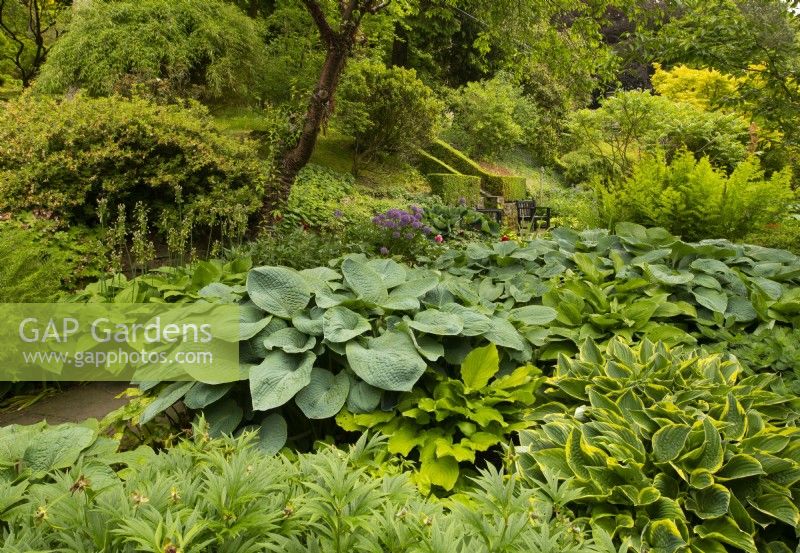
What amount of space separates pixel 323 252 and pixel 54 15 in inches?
485

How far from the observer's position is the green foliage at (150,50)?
6176mm

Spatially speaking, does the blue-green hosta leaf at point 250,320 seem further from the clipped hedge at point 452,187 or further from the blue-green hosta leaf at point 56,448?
the clipped hedge at point 452,187

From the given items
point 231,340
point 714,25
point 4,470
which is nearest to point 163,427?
point 231,340

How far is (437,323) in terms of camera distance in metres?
2.00

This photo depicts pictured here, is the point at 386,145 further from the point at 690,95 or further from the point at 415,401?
the point at 690,95

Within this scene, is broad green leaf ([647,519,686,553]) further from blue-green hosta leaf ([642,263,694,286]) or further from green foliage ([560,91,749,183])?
green foliage ([560,91,749,183])

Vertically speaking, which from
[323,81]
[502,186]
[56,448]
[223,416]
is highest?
[323,81]

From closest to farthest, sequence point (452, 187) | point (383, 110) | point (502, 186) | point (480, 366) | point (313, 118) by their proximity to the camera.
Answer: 1. point (480, 366)
2. point (313, 118)
3. point (383, 110)
4. point (452, 187)
5. point (502, 186)

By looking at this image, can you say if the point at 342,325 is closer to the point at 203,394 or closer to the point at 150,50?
the point at 203,394

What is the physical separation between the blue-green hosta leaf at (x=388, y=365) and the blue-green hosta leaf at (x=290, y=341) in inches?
6.1

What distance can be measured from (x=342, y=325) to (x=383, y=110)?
780cm

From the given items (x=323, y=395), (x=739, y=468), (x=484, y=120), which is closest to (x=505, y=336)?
(x=323, y=395)

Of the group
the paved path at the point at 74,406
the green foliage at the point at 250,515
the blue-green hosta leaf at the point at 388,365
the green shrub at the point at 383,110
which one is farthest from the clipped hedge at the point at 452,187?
the green foliage at the point at 250,515

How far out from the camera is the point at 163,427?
2006mm
